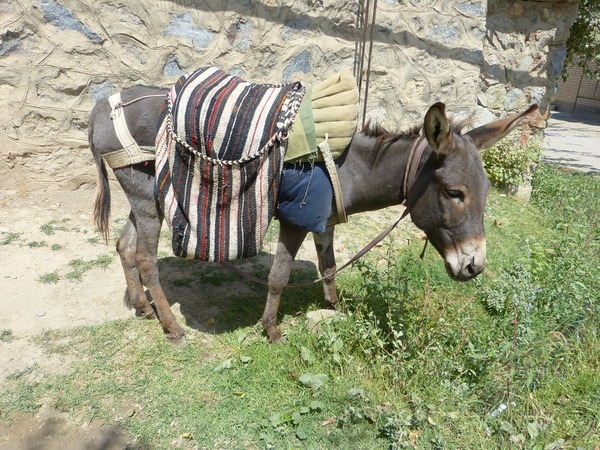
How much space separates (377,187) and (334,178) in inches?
11.5

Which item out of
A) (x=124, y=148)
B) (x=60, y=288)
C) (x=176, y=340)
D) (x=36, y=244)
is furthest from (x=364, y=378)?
(x=36, y=244)

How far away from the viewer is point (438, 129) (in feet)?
7.19

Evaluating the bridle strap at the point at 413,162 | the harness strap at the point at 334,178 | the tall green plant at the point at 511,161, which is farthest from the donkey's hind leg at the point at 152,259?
the tall green plant at the point at 511,161

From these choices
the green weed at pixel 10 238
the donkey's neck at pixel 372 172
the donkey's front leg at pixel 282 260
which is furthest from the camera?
the green weed at pixel 10 238

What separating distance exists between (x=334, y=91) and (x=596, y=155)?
36.1 feet

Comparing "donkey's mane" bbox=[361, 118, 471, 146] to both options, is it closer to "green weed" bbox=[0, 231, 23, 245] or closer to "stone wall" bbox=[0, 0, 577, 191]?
"stone wall" bbox=[0, 0, 577, 191]

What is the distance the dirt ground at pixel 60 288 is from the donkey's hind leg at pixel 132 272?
5.9 inches

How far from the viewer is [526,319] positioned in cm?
288

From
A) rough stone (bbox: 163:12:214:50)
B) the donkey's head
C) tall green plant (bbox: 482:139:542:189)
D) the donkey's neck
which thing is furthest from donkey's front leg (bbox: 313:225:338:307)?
tall green plant (bbox: 482:139:542:189)

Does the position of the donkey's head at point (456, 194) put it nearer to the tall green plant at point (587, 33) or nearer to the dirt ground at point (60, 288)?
the dirt ground at point (60, 288)

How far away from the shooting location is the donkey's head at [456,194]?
2250 mm

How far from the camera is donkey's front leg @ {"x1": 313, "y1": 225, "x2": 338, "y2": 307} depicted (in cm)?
333

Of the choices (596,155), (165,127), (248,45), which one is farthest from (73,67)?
(596,155)

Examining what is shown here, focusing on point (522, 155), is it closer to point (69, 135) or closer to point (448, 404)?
point (448, 404)
